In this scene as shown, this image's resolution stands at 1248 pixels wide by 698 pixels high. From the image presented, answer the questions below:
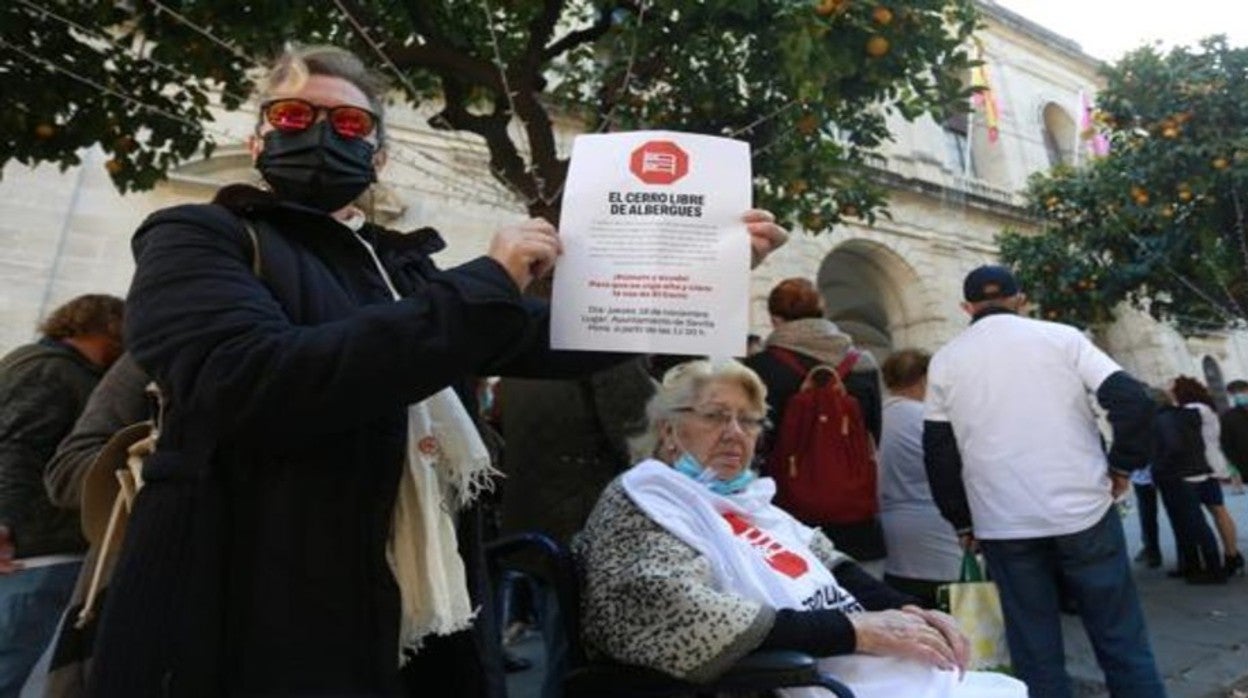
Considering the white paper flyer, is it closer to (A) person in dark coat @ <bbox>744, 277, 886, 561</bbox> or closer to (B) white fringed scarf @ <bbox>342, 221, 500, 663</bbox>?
(B) white fringed scarf @ <bbox>342, 221, 500, 663</bbox>

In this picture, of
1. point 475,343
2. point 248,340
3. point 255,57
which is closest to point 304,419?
point 248,340

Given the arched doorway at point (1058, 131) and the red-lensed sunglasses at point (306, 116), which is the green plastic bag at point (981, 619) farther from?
the arched doorway at point (1058, 131)

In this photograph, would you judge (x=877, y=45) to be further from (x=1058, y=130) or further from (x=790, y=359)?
(x=1058, y=130)

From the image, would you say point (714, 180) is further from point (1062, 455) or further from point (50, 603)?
point (50, 603)

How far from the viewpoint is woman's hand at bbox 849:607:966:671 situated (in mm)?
1839

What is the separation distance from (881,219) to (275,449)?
14992 mm

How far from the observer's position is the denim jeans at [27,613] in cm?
271

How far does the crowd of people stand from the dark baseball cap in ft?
0.04

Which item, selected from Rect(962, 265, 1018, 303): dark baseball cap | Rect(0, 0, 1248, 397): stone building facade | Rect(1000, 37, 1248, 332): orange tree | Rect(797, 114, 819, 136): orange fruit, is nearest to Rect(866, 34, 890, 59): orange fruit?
Rect(797, 114, 819, 136): orange fruit

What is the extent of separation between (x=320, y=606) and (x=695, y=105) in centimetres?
418

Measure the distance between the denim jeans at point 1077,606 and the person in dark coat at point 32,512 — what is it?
360 cm

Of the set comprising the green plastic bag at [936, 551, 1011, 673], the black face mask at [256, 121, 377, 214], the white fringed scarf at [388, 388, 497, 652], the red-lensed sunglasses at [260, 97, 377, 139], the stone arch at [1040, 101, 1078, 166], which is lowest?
the green plastic bag at [936, 551, 1011, 673]

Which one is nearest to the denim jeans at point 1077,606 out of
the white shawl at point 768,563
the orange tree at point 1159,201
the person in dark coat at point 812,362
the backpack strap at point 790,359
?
the person in dark coat at point 812,362

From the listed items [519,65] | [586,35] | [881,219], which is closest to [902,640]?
[519,65]
